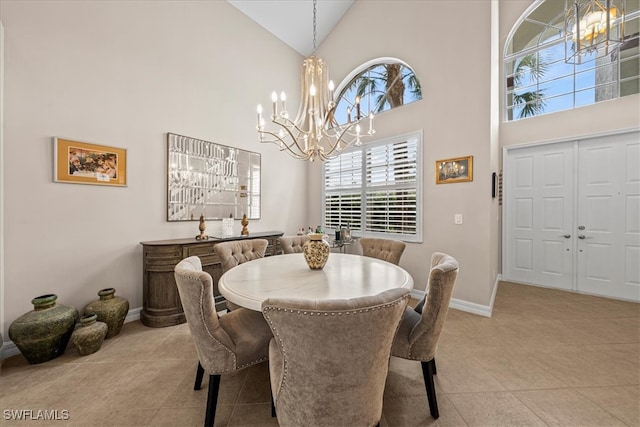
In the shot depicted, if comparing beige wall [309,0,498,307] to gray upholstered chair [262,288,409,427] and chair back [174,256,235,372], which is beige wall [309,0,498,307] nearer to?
gray upholstered chair [262,288,409,427]

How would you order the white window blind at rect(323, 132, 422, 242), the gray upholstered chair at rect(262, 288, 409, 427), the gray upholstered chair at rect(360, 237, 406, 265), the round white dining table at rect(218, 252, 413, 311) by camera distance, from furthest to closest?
the white window blind at rect(323, 132, 422, 242) < the gray upholstered chair at rect(360, 237, 406, 265) < the round white dining table at rect(218, 252, 413, 311) < the gray upholstered chair at rect(262, 288, 409, 427)

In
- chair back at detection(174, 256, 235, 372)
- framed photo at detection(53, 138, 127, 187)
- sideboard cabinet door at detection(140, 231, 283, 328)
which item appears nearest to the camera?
chair back at detection(174, 256, 235, 372)

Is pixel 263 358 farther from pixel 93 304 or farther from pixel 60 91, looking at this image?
pixel 60 91

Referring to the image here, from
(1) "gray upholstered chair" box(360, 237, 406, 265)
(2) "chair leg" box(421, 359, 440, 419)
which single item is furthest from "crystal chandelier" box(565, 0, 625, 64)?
(2) "chair leg" box(421, 359, 440, 419)

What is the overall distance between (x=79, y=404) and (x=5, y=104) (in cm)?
259

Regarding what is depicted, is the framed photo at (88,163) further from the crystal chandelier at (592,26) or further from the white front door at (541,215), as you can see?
the white front door at (541,215)

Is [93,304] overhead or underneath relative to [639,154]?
underneath

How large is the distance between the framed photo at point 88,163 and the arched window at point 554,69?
19.8 ft

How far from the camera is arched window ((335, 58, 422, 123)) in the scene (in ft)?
13.0

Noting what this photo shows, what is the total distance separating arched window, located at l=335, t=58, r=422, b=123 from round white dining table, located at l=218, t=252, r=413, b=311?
2481 millimetres

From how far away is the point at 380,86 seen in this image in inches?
172

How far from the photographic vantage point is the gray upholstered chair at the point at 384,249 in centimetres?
268

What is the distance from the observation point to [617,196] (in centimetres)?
366

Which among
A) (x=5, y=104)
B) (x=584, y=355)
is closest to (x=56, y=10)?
(x=5, y=104)
